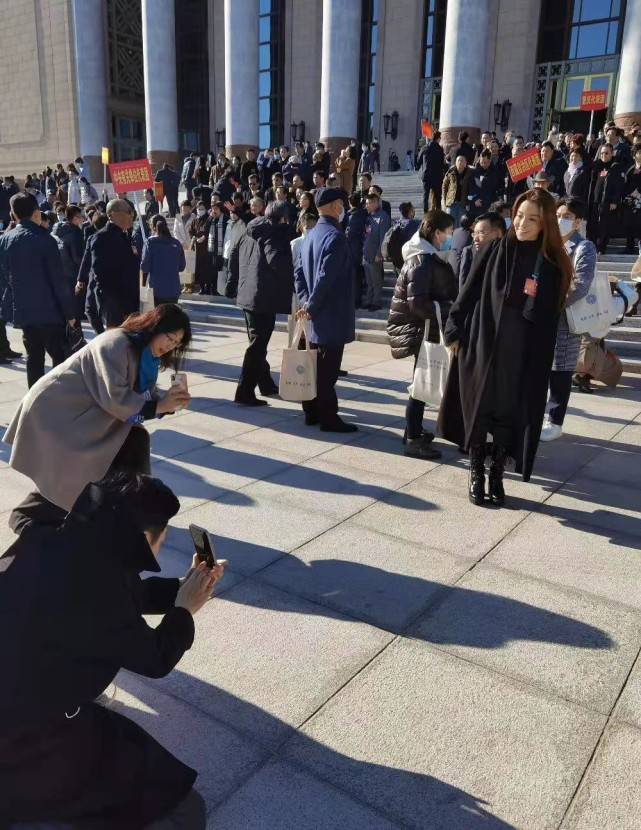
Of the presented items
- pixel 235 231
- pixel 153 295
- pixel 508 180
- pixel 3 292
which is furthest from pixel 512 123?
pixel 3 292

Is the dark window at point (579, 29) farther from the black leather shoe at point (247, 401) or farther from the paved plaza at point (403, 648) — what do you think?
the paved plaza at point (403, 648)

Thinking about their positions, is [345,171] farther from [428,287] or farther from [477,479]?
[477,479]

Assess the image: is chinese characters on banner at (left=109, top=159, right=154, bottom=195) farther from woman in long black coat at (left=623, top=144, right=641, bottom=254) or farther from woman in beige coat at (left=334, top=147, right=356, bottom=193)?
woman in long black coat at (left=623, top=144, right=641, bottom=254)

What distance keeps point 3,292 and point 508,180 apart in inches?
378

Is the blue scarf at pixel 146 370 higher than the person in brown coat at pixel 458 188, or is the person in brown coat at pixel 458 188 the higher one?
the person in brown coat at pixel 458 188

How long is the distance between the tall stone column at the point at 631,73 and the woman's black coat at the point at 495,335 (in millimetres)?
16291

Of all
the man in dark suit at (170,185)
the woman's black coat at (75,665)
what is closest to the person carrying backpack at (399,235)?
the woman's black coat at (75,665)

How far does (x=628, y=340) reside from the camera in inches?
359

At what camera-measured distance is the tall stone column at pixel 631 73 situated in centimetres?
1756

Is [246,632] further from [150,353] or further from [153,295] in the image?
[153,295]

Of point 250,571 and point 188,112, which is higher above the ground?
point 188,112

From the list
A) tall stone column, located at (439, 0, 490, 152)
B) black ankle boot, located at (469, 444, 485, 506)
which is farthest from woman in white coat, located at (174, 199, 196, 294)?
black ankle boot, located at (469, 444, 485, 506)

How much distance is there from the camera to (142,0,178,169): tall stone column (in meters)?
26.3

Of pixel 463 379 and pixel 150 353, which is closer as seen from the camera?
pixel 150 353
